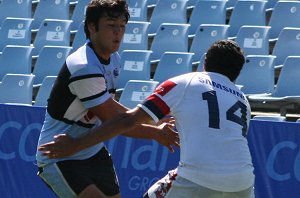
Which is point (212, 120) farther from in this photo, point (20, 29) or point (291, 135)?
point (20, 29)

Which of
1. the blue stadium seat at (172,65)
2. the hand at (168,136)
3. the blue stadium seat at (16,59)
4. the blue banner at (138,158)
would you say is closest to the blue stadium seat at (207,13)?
the blue stadium seat at (172,65)

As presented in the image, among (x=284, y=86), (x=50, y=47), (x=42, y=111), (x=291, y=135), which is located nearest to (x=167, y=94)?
(x=291, y=135)

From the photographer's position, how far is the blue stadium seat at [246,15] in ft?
36.2

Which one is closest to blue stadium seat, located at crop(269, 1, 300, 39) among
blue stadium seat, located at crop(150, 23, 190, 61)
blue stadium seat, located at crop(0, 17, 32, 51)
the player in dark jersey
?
blue stadium seat, located at crop(150, 23, 190, 61)

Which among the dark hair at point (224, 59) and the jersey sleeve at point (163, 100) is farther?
the dark hair at point (224, 59)

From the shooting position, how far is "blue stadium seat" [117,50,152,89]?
1044cm

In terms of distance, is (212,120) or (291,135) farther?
(291,135)

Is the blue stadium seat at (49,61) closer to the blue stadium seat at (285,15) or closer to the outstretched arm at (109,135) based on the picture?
the blue stadium seat at (285,15)

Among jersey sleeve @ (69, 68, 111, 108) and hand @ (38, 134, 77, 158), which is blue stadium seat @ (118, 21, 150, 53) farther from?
hand @ (38, 134, 77, 158)

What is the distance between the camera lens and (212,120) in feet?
15.3

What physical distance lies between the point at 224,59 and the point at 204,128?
0.41 m

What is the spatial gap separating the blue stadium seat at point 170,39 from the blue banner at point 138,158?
10.7ft

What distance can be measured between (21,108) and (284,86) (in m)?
3.02

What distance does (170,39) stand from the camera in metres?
11.1
